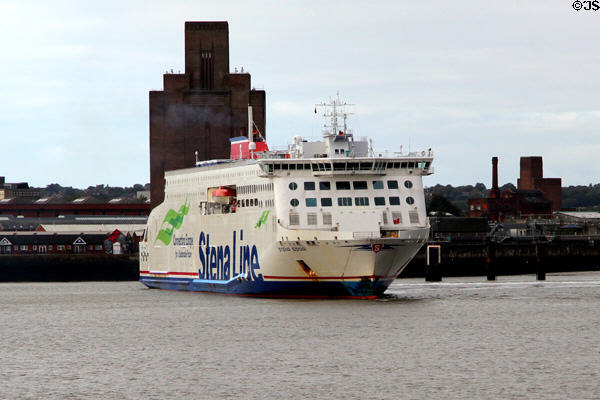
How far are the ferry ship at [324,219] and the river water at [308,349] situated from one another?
4.14 ft

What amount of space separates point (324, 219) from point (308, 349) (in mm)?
15155

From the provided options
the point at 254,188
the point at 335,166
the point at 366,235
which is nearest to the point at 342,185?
the point at 335,166

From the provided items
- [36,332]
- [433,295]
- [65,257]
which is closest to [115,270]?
[65,257]

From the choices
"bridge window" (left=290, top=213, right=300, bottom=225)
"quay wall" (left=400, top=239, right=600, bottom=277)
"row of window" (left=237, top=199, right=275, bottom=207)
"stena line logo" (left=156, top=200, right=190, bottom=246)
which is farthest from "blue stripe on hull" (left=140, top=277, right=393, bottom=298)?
"quay wall" (left=400, top=239, right=600, bottom=277)

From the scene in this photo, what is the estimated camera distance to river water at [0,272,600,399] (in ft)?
110

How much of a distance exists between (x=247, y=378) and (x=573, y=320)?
18795mm

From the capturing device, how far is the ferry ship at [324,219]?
5438 centimetres

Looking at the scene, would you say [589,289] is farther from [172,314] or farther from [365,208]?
[172,314]

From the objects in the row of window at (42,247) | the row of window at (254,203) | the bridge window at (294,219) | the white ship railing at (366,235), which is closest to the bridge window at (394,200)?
the white ship railing at (366,235)

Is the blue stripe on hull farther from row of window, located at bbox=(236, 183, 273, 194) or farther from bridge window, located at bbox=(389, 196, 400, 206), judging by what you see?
row of window, located at bbox=(236, 183, 273, 194)

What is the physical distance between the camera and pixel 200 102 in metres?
131

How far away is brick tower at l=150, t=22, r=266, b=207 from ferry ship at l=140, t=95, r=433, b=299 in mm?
66172

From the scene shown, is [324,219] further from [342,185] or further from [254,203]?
[254,203]

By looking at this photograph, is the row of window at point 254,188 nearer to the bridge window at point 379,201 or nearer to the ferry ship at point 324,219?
the ferry ship at point 324,219
